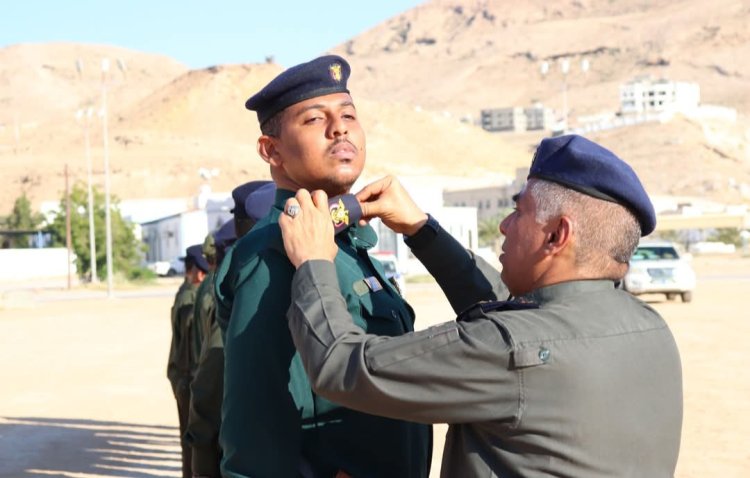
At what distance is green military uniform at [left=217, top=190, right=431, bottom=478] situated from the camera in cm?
286

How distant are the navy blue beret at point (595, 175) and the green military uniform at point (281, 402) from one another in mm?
532

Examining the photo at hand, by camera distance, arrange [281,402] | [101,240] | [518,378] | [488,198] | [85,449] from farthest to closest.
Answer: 1. [488,198]
2. [101,240]
3. [85,449]
4. [281,402]
5. [518,378]

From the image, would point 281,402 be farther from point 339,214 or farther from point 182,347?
point 182,347

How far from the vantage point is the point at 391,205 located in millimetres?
3357

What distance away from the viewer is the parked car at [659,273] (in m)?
28.5

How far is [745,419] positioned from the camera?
11695 mm

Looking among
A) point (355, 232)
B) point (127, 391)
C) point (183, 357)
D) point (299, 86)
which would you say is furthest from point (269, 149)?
point (127, 391)

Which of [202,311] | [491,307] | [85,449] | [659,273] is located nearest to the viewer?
[491,307]

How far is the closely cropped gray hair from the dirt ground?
21.8 feet

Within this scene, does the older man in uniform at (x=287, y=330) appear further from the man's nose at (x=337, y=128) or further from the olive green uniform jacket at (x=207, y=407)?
the olive green uniform jacket at (x=207, y=407)

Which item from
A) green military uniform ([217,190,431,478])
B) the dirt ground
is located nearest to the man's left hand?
green military uniform ([217,190,431,478])

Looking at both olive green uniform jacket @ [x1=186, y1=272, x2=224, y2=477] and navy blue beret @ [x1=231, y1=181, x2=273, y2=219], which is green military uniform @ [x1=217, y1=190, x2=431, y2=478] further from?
navy blue beret @ [x1=231, y1=181, x2=273, y2=219]

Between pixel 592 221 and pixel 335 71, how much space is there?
2.81 feet

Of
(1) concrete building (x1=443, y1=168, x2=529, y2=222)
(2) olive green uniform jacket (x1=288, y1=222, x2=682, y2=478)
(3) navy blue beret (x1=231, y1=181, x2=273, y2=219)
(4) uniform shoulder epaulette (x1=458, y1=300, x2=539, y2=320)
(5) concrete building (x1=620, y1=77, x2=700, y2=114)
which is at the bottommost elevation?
(2) olive green uniform jacket (x1=288, y1=222, x2=682, y2=478)
